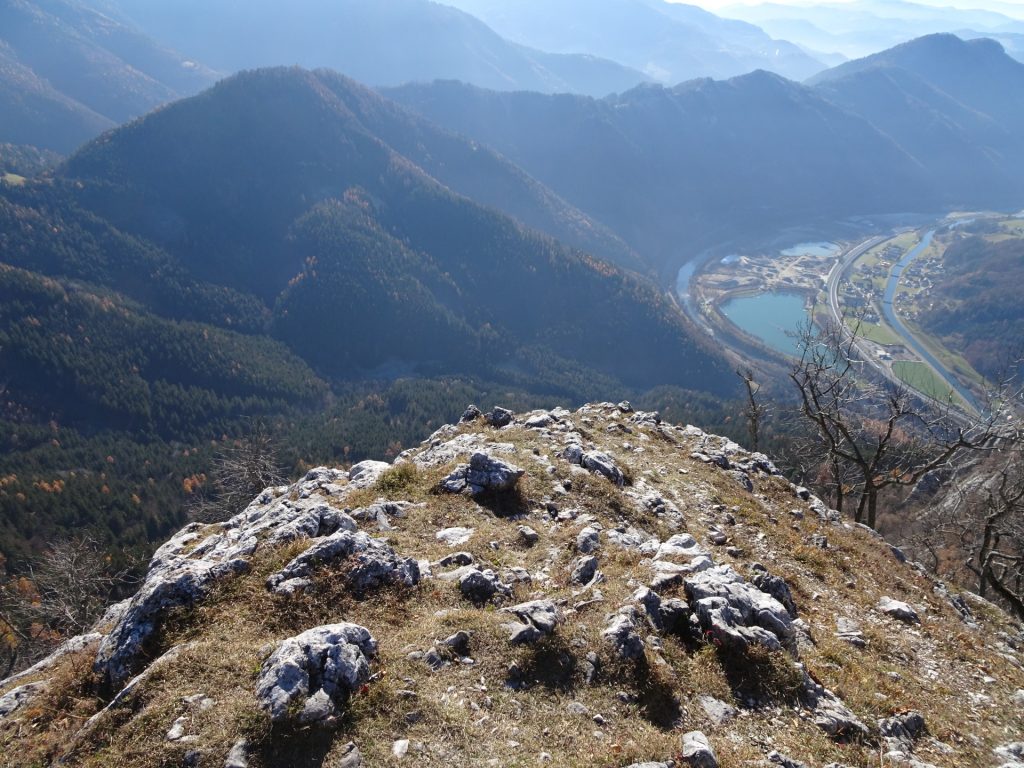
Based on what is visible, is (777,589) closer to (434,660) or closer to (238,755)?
(434,660)

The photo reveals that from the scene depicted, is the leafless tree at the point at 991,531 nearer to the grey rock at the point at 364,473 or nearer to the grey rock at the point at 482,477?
the grey rock at the point at 482,477

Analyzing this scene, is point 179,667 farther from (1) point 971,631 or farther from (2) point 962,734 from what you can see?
(1) point 971,631

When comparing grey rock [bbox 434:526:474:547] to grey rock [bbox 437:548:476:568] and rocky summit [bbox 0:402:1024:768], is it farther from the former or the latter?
grey rock [bbox 437:548:476:568]

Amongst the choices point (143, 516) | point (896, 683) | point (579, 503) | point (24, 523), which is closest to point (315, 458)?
point (143, 516)

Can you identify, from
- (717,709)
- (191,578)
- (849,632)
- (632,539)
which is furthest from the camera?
(632,539)

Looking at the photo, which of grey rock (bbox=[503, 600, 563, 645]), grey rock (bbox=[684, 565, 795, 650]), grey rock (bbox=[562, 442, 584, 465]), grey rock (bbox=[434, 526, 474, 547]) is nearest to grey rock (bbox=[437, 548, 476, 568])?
grey rock (bbox=[434, 526, 474, 547])

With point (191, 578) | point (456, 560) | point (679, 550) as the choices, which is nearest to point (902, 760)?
point (679, 550)
